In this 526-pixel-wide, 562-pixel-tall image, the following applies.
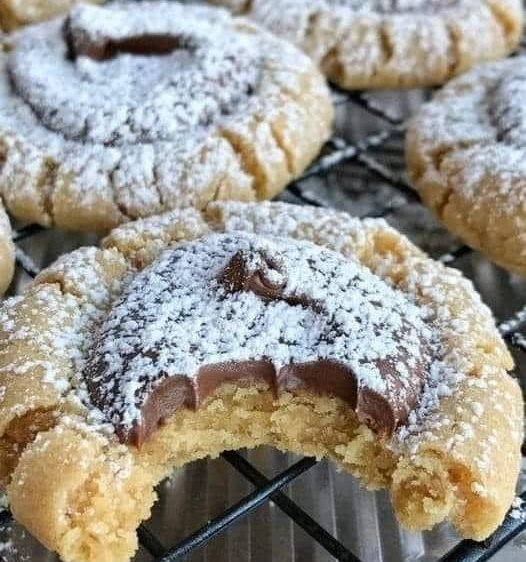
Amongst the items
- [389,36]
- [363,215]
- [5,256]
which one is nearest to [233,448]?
[5,256]

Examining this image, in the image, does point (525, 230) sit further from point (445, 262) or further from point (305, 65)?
point (305, 65)

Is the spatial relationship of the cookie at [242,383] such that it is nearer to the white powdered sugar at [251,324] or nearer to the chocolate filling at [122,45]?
the white powdered sugar at [251,324]

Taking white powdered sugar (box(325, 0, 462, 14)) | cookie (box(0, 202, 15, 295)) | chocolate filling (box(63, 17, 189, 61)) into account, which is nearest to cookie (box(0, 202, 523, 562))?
cookie (box(0, 202, 15, 295))

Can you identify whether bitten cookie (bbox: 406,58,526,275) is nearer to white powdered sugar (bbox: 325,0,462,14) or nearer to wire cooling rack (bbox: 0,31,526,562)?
wire cooling rack (bbox: 0,31,526,562)

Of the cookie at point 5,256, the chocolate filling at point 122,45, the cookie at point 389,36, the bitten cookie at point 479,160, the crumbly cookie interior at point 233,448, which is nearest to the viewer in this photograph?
the crumbly cookie interior at point 233,448

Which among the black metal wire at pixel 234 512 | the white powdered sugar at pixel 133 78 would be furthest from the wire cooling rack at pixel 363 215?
the white powdered sugar at pixel 133 78

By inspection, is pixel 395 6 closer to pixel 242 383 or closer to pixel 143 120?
pixel 143 120
